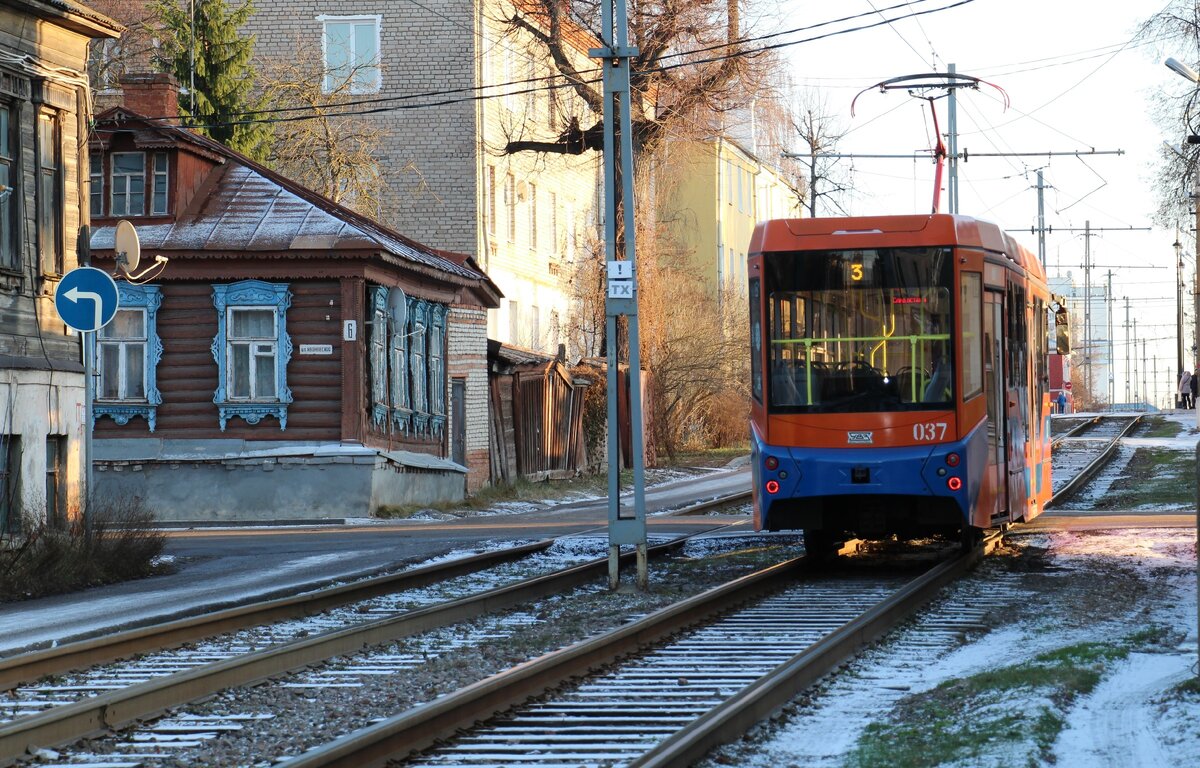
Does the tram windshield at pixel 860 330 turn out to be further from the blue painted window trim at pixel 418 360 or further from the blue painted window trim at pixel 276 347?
the blue painted window trim at pixel 418 360

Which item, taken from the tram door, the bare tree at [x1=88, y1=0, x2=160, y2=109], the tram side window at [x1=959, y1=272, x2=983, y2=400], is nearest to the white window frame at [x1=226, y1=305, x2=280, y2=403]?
the tram door

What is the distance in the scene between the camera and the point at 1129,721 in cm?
841

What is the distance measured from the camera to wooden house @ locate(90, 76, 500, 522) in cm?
2870

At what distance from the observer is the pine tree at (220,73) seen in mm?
42969

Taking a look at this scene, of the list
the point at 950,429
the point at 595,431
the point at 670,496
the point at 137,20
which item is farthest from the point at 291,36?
the point at 950,429

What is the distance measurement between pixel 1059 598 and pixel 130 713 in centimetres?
822

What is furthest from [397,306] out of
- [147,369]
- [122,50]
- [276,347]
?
[122,50]

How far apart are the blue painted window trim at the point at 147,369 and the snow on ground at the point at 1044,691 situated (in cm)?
1743

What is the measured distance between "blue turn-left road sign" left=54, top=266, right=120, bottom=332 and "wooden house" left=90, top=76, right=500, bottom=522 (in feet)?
36.5

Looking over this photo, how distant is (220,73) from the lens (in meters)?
43.1

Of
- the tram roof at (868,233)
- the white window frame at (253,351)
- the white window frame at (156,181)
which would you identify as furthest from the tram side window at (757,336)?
the white window frame at (156,181)

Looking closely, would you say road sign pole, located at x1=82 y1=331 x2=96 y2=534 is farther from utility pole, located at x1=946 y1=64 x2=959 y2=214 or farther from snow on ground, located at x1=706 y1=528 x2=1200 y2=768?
utility pole, located at x1=946 y1=64 x2=959 y2=214

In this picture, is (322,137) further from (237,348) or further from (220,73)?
(237,348)

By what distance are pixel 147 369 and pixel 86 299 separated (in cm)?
1287
